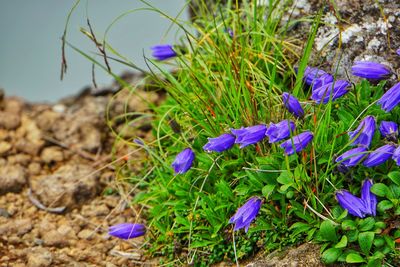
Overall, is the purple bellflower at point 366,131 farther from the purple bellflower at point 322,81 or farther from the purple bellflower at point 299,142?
the purple bellflower at point 322,81

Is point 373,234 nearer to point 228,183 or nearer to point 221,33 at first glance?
point 228,183

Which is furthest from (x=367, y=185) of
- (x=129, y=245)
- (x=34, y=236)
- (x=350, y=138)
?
(x=34, y=236)

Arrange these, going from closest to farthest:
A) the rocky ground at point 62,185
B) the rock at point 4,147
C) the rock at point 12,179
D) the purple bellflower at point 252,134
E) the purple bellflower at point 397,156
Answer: the purple bellflower at point 397,156
the purple bellflower at point 252,134
the rocky ground at point 62,185
the rock at point 12,179
the rock at point 4,147

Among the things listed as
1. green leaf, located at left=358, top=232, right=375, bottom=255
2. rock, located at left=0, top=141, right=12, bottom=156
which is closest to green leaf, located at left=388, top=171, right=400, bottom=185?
green leaf, located at left=358, top=232, right=375, bottom=255

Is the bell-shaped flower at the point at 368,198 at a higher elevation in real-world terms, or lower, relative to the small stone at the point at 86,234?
higher

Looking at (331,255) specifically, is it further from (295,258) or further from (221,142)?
(221,142)

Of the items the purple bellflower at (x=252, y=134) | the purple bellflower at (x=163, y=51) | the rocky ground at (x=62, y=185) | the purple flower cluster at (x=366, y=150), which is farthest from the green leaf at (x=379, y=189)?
the purple bellflower at (x=163, y=51)

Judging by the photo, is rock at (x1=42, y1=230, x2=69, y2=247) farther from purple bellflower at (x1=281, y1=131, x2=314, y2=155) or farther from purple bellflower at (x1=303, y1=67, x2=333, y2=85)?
purple bellflower at (x1=303, y1=67, x2=333, y2=85)
